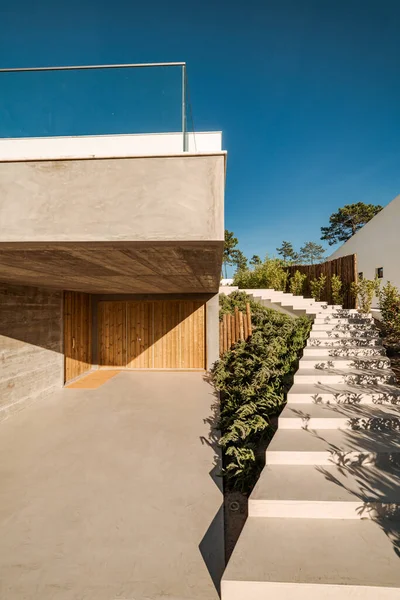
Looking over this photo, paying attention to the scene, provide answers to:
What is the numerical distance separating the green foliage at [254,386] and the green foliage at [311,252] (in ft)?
147

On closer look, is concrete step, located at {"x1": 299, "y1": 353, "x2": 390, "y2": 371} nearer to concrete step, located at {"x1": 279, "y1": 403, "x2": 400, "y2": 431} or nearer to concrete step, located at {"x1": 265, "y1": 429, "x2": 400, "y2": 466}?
concrete step, located at {"x1": 279, "y1": 403, "x2": 400, "y2": 431}

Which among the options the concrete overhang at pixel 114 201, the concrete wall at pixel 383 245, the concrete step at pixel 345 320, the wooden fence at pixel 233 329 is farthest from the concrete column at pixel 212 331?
the concrete wall at pixel 383 245

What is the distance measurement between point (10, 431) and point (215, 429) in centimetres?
325

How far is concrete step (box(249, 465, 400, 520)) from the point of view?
228 centimetres

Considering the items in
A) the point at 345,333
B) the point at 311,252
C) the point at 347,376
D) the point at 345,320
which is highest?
the point at 311,252

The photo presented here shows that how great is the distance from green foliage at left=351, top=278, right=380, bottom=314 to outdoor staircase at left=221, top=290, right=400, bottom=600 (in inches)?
131

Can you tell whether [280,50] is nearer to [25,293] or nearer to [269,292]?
[269,292]

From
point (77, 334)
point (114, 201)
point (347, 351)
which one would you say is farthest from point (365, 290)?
point (77, 334)

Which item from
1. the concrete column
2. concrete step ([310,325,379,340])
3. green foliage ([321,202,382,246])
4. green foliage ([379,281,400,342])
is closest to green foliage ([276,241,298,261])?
green foliage ([321,202,382,246])

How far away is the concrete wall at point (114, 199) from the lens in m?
2.22

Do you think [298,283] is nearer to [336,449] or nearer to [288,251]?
[336,449]

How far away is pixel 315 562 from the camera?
6.27ft

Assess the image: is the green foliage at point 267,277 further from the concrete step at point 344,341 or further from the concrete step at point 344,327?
the concrete step at point 344,341

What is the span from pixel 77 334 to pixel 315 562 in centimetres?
713
